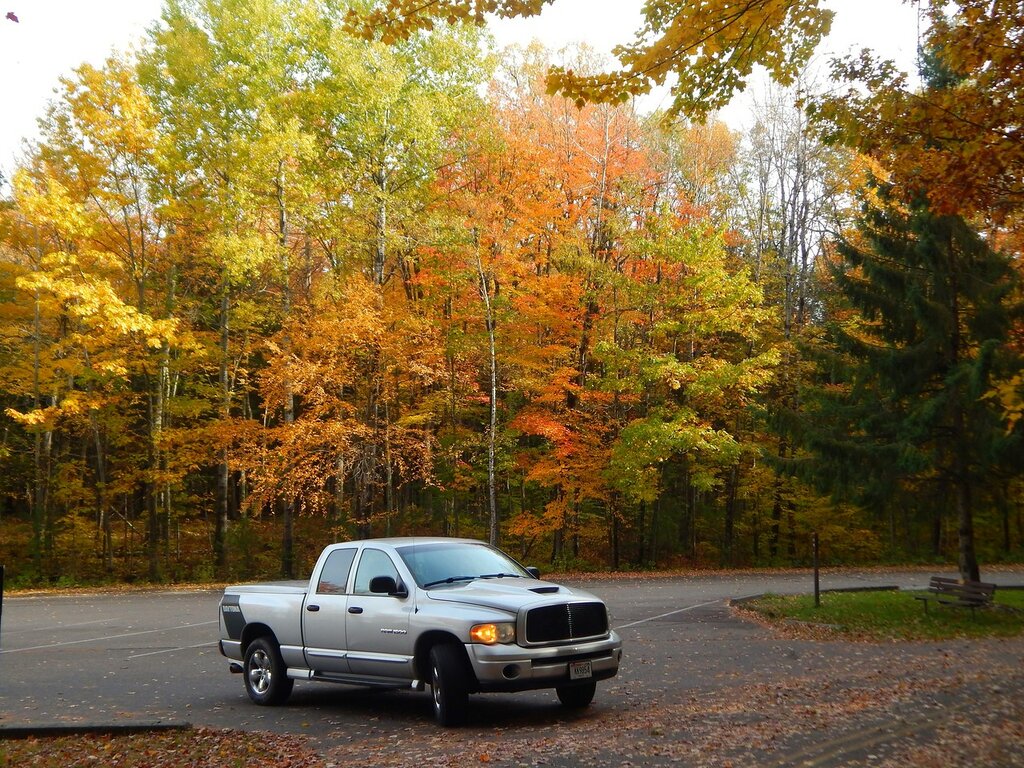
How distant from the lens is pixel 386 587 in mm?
9438

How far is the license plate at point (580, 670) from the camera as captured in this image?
28.6ft

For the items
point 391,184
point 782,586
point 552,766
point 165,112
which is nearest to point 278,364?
point 391,184

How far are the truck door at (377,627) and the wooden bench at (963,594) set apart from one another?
13.3 metres

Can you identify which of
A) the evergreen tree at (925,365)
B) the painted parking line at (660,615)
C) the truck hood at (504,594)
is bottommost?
the painted parking line at (660,615)

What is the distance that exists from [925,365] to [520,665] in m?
15.2

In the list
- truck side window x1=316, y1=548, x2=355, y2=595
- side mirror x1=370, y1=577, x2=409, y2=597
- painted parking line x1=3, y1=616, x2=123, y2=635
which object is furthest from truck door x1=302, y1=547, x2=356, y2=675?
painted parking line x1=3, y1=616, x2=123, y2=635

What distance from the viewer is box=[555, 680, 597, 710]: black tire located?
369 inches

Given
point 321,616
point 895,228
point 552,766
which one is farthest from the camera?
point 895,228

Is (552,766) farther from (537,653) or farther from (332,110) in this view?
(332,110)

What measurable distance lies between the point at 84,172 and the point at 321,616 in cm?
2382

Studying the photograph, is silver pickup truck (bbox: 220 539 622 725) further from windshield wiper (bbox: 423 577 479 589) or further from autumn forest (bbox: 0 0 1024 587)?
autumn forest (bbox: 0 0 1024 587)

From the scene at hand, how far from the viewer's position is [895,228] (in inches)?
826

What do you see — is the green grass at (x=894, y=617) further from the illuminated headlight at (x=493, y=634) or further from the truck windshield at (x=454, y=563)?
the illuminated headlight at (x=493, y=634)

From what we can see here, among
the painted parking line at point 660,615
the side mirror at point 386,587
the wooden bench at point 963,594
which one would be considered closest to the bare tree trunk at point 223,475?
the painted parking line at point 660,615
